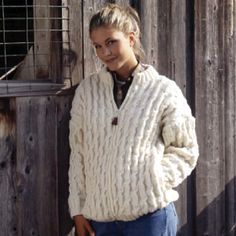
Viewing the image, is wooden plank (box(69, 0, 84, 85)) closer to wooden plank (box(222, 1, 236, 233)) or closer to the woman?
the woman

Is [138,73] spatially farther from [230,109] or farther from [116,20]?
[230,109]

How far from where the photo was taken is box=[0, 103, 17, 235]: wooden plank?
328 centimetres

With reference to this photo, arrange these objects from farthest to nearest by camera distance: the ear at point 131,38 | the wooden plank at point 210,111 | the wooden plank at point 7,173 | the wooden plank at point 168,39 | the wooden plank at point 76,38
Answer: the wooden plank at point 210,111 < the wooden plank at point 168,39 < the wooden plank at point 76,38 < the wooden plank at point 7,173 < the ear at point 131,38

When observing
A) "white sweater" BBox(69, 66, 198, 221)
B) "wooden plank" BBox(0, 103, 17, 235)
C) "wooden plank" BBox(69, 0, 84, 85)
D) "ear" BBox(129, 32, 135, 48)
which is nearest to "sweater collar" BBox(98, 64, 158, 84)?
"white sweater" BBox(69, 66, 198, 221)

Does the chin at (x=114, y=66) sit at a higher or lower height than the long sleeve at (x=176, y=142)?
higher

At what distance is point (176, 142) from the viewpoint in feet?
10.2

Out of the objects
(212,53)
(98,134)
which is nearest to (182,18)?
(212,53)

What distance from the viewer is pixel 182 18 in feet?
13.3

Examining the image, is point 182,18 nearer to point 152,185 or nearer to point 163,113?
point 163,113

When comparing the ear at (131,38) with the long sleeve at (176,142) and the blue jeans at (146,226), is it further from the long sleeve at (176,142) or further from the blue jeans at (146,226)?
the blue jeans at (146,226)

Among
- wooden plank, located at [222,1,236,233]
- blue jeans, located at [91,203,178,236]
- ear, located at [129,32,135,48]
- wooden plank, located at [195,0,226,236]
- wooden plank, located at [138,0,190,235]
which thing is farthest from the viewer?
wooden plank, located at [222,1,236,233]

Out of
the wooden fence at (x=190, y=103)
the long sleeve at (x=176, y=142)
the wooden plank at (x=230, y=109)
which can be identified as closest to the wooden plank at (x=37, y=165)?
the wooden fence at (x=190, y=103)

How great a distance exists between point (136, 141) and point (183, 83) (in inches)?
45.8

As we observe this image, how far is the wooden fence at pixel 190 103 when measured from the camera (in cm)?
332
